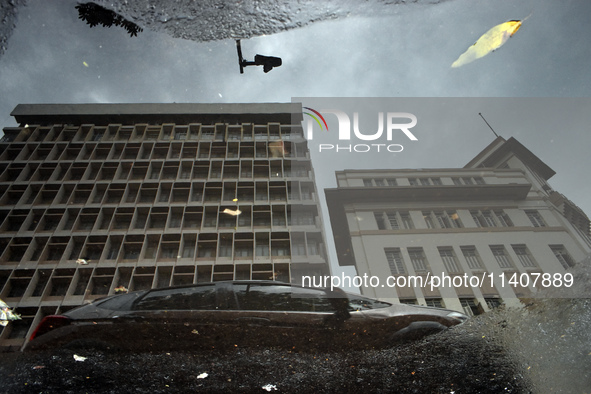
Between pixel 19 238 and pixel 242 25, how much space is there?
36.3 feet

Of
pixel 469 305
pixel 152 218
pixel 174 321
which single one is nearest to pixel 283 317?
pixel 174 321

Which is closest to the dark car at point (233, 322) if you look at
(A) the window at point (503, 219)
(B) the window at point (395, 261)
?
(B) the window at point (395, 261)

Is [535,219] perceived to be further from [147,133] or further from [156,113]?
[156,113]

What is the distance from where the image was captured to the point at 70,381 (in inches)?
81.5

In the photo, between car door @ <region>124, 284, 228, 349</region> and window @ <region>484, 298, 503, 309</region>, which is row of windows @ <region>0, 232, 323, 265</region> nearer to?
window @ <region>484, 298, 503, 309</region>

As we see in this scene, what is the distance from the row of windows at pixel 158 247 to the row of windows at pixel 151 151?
3979 millimetres

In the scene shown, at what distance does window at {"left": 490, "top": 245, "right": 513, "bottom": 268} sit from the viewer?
15.7ft

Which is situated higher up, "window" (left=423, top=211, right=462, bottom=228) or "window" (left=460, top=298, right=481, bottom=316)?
"window" (left=423, top=211, right=462, bottom=228)

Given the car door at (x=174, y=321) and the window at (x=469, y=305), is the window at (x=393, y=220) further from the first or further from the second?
the car door at (x=174, y=321)

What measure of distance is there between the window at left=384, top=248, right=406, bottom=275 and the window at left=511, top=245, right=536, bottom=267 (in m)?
1.97

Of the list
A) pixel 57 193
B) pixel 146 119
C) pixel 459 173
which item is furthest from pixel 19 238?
pixel 459 173

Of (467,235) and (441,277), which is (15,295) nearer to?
(441,277)

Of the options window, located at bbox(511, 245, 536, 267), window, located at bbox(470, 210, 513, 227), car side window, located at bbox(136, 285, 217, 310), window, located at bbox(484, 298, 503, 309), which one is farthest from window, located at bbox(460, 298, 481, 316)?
car side window, located at bbox(136, 285, 217, 310)

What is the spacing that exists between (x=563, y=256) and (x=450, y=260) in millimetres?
1788
